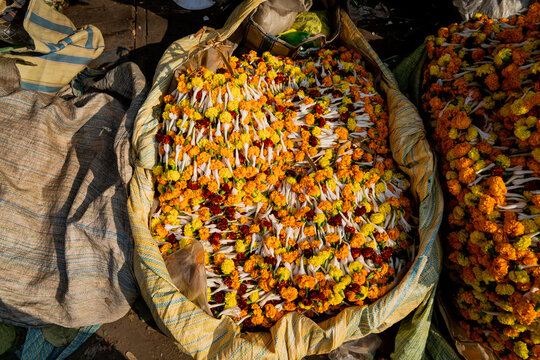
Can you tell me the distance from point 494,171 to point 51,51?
3078 mm

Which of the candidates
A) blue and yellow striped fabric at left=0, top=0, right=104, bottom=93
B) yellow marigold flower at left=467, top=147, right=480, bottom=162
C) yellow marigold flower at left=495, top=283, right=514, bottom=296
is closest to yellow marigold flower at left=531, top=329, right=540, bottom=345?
yellow marigold flower at left=495, top=283, right=514, bottom=296

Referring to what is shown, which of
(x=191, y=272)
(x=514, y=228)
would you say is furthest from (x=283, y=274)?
(x=514, y=228)

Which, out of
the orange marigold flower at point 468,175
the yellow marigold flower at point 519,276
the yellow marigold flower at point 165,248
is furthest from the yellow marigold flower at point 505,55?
the yellow marigold flower at point 165,248

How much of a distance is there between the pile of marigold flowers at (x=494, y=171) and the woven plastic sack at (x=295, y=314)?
6.0 inches

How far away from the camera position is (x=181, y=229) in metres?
2.07

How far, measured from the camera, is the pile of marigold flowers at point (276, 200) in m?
1.90

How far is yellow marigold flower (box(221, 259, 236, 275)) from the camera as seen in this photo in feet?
6.26

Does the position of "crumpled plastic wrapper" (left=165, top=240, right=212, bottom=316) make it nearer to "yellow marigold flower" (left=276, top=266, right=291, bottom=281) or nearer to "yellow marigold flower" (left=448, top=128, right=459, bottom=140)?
→ "yellow marigold flower" (left=276, top=266, right=291, bottom=281)

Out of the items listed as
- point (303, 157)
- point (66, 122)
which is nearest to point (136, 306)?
point (66, 122)

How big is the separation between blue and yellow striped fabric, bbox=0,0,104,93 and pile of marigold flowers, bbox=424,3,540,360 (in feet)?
8.51

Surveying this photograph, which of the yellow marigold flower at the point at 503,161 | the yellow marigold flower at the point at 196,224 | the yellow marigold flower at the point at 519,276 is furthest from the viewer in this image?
the yellow marigold flower at the point at 196,224

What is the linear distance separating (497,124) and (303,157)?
3.64 feet

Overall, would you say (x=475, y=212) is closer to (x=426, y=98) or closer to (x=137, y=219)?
(x=426, y=98)

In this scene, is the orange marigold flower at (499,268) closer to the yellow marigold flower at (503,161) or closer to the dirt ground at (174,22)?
the yellow marigold flower at (503,161)
